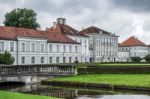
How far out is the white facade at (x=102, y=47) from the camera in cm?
10206

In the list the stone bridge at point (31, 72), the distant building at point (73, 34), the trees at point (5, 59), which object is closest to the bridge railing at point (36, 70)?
the stone bridge at point (31, 72)

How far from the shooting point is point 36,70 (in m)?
36.8

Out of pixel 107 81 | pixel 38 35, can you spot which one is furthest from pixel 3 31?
pixel 107 81

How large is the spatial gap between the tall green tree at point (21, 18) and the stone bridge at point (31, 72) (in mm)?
39649

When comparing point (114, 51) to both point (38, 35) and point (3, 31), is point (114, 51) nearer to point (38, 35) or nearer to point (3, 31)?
point (38, 35)

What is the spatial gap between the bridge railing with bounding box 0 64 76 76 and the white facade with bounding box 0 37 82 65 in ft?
73.0

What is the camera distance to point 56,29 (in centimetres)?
8431

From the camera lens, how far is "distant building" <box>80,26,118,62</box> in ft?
334

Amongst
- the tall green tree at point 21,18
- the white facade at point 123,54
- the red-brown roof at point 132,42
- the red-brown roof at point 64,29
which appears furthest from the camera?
the red-brown roof at point 132,42

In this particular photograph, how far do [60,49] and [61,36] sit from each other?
3.34 metres

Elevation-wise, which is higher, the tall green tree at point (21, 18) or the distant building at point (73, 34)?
the tall green tree at point (21, 18)

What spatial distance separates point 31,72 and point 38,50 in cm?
3074

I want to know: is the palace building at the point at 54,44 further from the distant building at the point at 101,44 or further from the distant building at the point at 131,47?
the distant building at the point at 131,47

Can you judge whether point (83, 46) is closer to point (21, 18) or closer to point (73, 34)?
point (73, 34)
